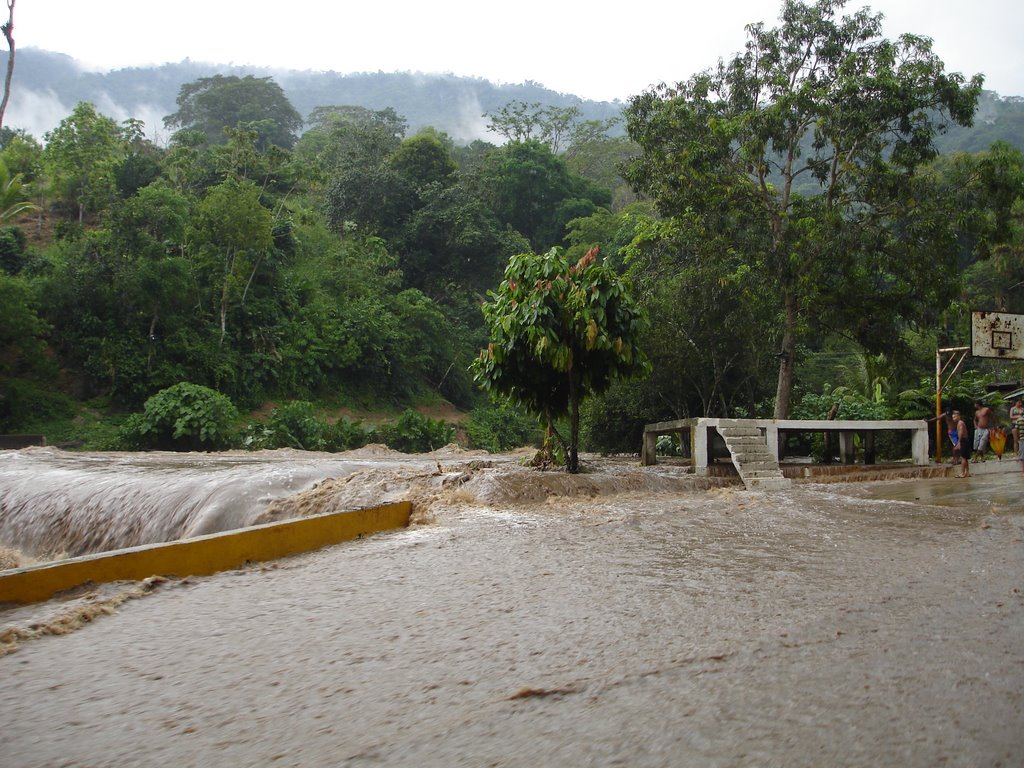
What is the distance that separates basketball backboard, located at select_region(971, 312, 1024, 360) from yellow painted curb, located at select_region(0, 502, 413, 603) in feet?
43.7

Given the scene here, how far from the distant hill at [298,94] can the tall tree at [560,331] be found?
10610 centimetres

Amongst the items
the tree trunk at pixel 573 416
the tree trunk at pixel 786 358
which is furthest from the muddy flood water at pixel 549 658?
the tree trunk at pixel 786 358

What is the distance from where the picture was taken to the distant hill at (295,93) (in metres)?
129

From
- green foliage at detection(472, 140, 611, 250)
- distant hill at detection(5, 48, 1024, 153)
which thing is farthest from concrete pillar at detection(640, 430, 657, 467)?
distant hill at detection(5, 48, 1024, 153)

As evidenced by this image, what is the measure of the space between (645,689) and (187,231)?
974 inches

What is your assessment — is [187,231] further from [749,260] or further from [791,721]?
[791,721]

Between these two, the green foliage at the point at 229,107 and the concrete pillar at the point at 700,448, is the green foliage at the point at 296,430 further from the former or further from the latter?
the green foliage at the point at 229,107

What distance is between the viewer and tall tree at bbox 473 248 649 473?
10.0 metres

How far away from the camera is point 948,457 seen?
56.1 ft

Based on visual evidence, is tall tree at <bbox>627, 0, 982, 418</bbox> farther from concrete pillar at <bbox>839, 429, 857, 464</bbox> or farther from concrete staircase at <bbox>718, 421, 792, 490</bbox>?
concrete staircase at <bbox>718, 421, 792, 490</bbox>

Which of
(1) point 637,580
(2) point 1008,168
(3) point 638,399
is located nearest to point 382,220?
(3) point 638,399

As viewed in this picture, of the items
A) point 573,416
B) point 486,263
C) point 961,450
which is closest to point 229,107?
point 486,263

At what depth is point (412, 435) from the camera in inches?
941

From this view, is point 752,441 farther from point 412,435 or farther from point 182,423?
point 182,423
